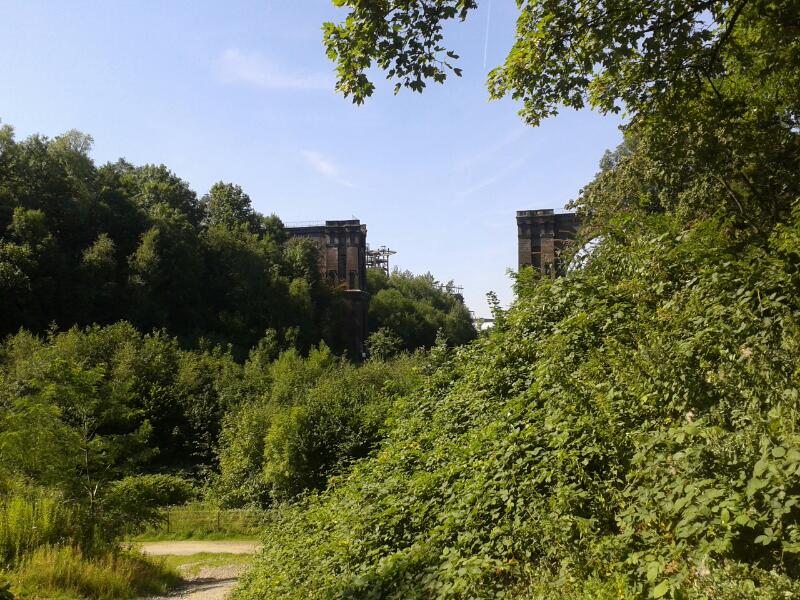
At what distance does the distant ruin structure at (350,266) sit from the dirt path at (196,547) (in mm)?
43336

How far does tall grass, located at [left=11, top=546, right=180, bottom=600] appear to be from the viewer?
393 inches

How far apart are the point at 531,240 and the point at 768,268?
41746 millimetres

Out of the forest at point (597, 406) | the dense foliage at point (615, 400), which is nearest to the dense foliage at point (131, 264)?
the forest at point (597, 406)

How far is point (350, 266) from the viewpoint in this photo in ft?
218

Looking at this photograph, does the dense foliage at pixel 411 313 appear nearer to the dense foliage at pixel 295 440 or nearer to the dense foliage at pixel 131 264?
the dense foliage at pixel 131 264

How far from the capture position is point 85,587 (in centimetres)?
1062

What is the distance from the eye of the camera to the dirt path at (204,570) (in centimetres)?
1227

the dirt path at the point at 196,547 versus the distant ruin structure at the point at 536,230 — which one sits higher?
the distant ruin structure at the point at 536,230

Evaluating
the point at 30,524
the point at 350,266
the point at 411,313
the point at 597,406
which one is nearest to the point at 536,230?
the point at 350,266

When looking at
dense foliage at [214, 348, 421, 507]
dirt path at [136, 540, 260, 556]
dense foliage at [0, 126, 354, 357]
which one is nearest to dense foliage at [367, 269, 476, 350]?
dense foliage at [0, 126, 354, 357]

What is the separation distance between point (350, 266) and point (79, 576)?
56.3m

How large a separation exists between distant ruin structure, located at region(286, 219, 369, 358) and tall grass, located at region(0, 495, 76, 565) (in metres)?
51.7

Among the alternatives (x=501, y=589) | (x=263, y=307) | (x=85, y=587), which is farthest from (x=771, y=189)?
(x=263, y=307)

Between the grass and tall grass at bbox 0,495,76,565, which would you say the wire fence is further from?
tall grass at bbox 0,495,76,565
